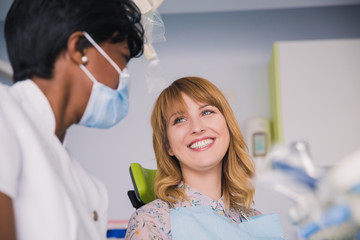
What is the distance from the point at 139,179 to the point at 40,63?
2.38ft

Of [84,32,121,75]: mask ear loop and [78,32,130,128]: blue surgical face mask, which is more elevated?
[84,32,121,75]: mask ear loop

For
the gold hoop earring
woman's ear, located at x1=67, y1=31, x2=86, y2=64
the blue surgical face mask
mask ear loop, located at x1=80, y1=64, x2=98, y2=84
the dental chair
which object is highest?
woman's ear, located at x1=67, y1=31, x2=86, y2=64

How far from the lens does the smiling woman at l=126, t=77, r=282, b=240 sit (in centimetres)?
129

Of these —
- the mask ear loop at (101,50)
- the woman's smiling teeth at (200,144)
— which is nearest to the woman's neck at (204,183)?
the woman's smiling teeth at (200,144)

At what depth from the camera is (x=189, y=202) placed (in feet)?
4.56

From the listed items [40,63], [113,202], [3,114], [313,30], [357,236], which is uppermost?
[313,30]

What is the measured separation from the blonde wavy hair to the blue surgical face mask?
44 centimetres

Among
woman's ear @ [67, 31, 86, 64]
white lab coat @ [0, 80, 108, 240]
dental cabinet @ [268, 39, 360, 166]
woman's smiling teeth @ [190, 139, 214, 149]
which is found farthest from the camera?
dental cabinet @ [268, 39, 360, 166]

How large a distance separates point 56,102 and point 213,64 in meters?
2.51

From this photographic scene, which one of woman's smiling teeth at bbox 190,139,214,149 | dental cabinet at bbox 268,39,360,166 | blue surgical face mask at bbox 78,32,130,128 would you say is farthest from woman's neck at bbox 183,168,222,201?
dental cabinet at bbox 268,39,360,166

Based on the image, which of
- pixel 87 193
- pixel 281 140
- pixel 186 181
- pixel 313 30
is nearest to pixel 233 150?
pixel 186 181

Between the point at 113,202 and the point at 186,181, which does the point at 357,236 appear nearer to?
the point at 186,181

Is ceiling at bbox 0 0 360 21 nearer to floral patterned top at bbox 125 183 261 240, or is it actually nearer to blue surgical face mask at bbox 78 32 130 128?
floral patterned top at bbox 125 183 261 240

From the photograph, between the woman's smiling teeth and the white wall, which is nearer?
the woman's smiling teeth
